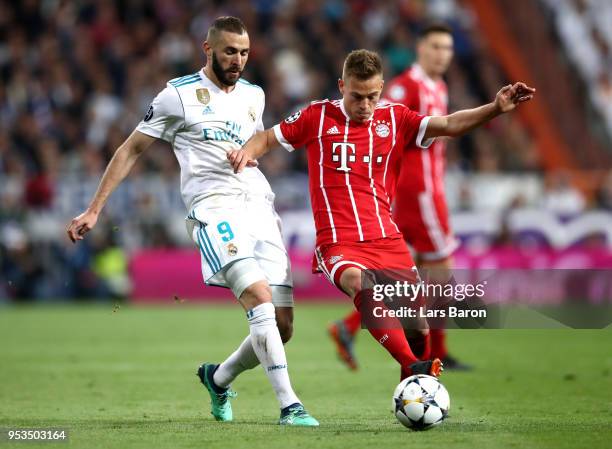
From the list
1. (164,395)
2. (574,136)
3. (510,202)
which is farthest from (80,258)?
(164,395)

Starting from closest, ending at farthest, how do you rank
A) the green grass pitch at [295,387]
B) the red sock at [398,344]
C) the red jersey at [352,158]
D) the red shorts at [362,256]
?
1. the green grass pitch at [295,387]
2. the red sock at [398,344]
3. the red shorts at [362,256]
4. the red jersey at [352,158]

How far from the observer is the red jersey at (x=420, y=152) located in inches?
408

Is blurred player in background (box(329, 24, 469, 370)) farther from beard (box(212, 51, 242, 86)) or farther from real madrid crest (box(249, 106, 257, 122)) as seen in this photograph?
beard (box(212, 51, 242, 86))

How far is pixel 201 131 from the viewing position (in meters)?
7.48

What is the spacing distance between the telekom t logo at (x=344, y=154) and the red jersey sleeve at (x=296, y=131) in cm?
19

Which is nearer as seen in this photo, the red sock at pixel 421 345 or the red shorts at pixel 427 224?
the red sock at pixel 421 345

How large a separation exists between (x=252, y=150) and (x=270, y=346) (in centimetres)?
123

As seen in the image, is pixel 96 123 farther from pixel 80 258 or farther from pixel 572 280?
pixel 572 280

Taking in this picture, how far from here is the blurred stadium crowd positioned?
794 inches

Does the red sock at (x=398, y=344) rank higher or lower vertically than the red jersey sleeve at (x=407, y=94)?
lower

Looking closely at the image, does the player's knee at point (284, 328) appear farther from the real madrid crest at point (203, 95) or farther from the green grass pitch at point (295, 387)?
the real madrid crest at point (203, 95)

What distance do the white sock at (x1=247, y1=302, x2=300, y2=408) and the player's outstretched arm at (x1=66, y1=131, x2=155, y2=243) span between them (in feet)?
3.81

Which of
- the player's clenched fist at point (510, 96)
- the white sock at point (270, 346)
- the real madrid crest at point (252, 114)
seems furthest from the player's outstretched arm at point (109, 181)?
the player's clenched fist at point (510, 96)

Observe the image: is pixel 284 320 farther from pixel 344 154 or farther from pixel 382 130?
pixel 382 130
